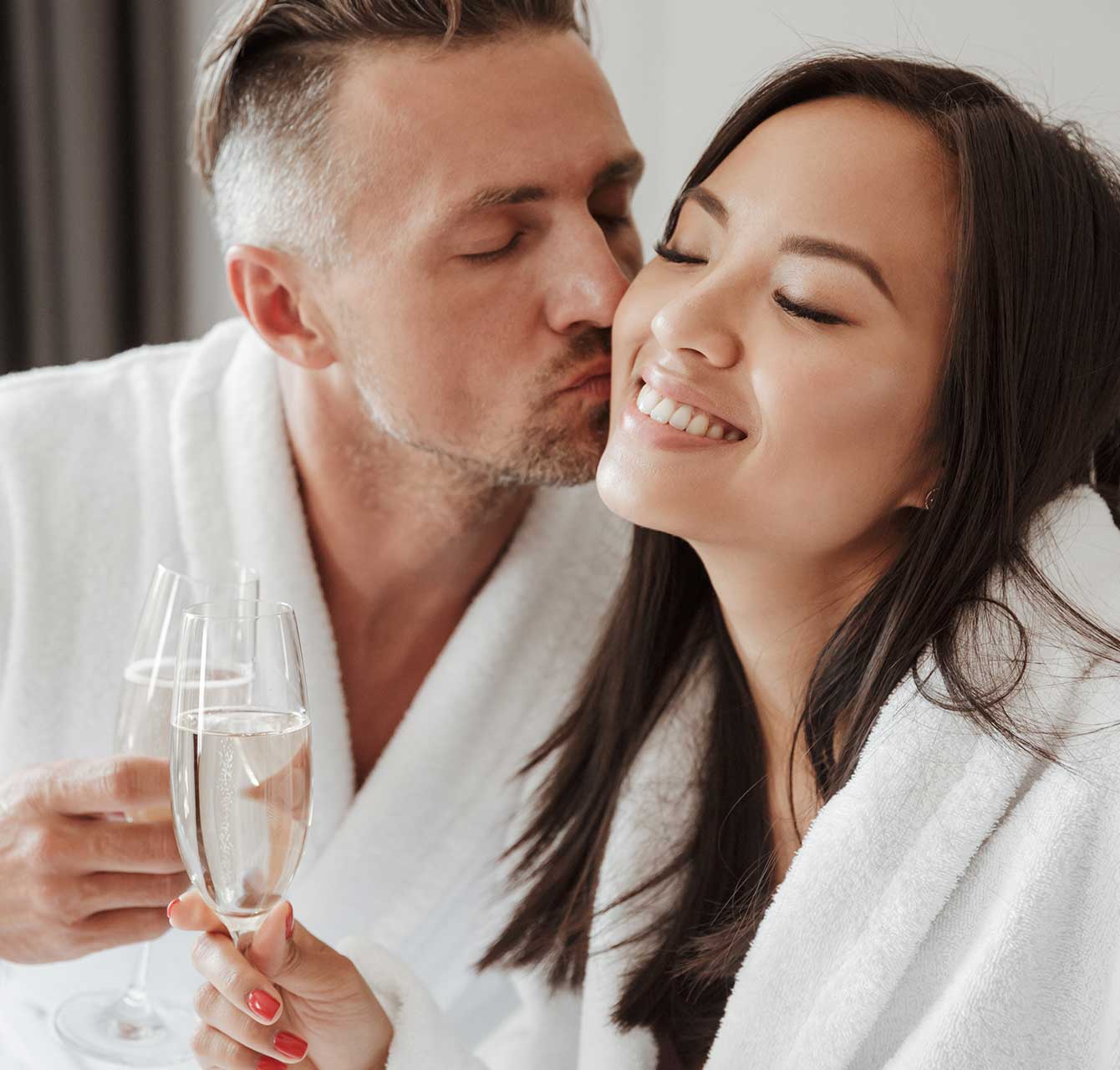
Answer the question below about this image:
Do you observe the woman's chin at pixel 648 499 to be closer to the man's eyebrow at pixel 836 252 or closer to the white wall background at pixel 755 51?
the man's eyebrow at pixel 836 252

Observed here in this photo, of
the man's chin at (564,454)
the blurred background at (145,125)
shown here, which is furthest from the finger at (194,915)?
the blurred background at (145,125)

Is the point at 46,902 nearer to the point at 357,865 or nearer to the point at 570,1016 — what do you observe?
the point at 357,865

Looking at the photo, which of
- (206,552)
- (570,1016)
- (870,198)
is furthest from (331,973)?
(870,198)

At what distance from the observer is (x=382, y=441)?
5.83 ft

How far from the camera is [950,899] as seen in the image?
1137 millimetres

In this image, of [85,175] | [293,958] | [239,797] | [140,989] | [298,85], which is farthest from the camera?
[85,175]

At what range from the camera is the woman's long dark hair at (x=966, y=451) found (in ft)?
3.68

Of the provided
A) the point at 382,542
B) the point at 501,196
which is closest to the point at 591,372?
the point at 501,196

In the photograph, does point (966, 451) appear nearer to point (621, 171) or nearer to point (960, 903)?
point (960, 903)

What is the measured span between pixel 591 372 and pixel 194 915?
0.78m

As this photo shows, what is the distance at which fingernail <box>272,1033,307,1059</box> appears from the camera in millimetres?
1134

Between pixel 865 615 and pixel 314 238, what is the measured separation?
890 millimetres

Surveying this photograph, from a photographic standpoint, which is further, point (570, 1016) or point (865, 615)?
point (570, 1016)

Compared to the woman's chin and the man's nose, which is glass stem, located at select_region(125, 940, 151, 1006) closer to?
the woman's chin
